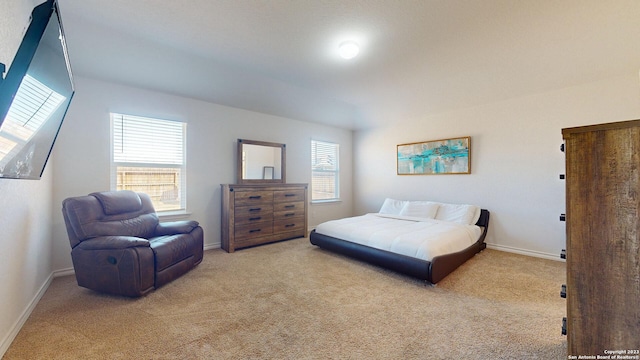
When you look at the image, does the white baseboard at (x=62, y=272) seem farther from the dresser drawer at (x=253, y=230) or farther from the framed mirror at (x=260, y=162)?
the framed mirror at (x=260, y=162)

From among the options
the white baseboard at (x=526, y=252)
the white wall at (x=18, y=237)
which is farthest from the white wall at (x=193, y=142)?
the white baseboard at (x=526, y=252)

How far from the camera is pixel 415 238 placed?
2914 millimetres

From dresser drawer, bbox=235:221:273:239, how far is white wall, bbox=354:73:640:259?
116 inches

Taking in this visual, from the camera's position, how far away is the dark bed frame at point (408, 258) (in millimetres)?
2556

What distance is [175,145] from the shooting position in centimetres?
371

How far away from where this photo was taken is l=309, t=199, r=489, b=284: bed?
2.66 m

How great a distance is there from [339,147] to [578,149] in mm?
4788

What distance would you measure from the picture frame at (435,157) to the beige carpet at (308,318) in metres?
1.93

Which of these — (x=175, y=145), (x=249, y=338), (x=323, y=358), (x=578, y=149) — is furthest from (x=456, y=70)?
(x=175, y=145)

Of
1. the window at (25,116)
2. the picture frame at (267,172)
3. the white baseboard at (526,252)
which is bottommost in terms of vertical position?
the white baseboard at (526,252)

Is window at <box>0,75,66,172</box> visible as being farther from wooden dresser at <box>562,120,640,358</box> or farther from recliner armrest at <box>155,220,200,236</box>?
wooden dresser at <box>562,120,640,358</box>

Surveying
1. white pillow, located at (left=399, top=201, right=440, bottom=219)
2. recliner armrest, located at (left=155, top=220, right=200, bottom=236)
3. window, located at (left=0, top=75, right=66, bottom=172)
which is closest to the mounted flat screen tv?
window, located at (left=0, top=75, right=66, bottom=172)

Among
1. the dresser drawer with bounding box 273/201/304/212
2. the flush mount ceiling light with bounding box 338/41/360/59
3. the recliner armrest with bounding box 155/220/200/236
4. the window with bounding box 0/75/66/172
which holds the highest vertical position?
the flush mount ceiling light with bounding box 338/41/360/59

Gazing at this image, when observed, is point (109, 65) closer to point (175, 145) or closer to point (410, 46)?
point (175, 145)
